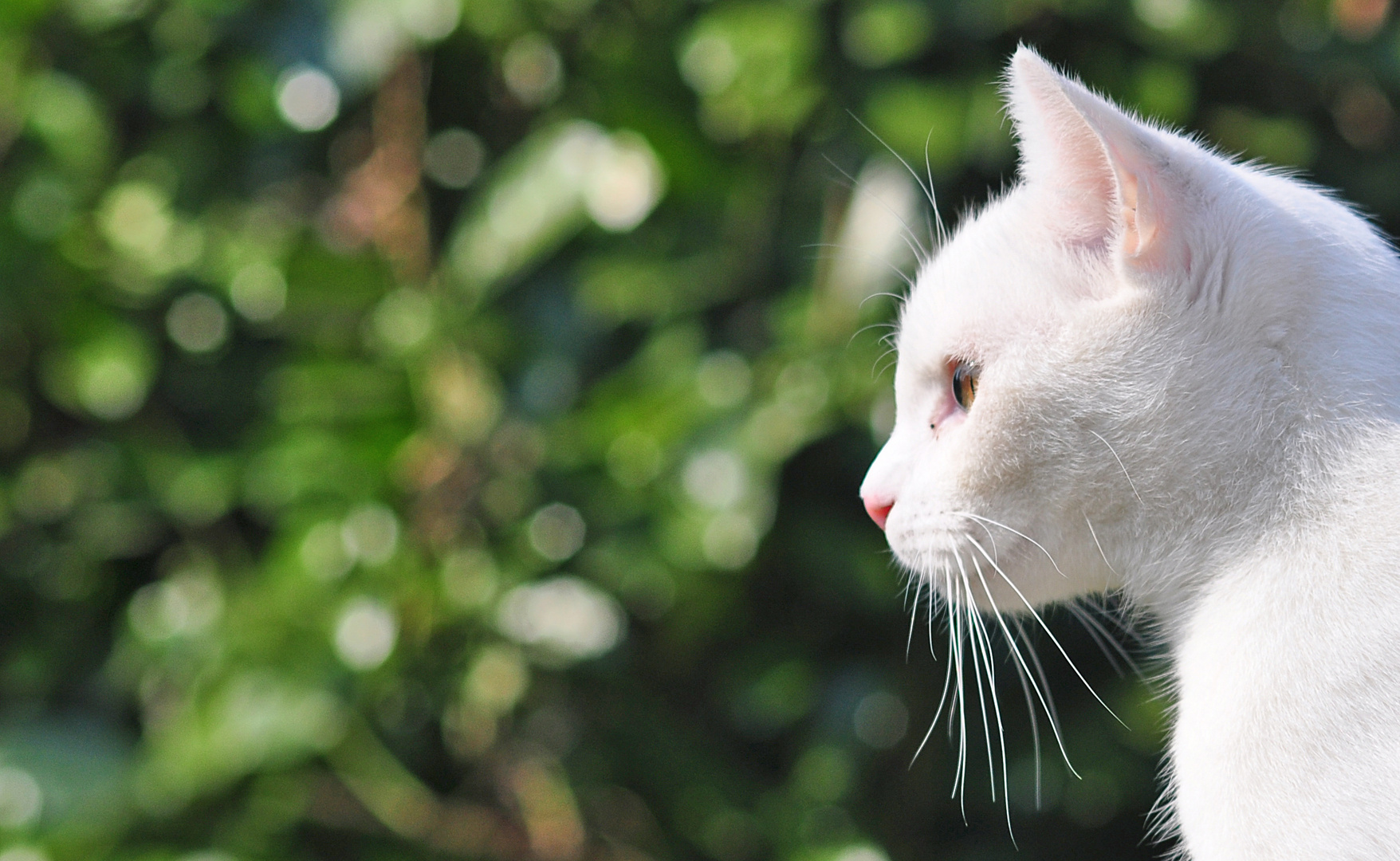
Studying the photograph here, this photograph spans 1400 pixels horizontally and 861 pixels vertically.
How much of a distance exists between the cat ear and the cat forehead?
0.02 m

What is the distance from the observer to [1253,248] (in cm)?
50

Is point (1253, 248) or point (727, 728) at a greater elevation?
point (1253, 248)

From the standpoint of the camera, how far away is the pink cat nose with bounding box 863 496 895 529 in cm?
60

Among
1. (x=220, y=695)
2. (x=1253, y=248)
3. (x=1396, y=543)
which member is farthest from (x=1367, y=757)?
(x=220, y=695)

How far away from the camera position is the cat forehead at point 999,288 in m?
0.54

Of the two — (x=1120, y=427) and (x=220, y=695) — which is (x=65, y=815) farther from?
(x=1120, y=427)

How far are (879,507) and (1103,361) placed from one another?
138 millimetres

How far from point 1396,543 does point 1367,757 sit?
0.27 feet

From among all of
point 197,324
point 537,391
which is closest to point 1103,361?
point 537,391

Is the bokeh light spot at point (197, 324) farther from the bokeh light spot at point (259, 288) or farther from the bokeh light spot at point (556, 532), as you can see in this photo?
the bokeh light spot at point (556, 532)

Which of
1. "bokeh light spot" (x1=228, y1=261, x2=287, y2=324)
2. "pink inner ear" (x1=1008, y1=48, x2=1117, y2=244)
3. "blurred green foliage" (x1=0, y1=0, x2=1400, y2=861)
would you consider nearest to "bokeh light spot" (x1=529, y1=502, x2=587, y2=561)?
"blurred green foliage" (x1=0, y1=0, x2=1400, y2=861)

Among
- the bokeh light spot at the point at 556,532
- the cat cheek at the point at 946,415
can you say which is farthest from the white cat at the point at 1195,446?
the bokeh light spot at the point at 556,532

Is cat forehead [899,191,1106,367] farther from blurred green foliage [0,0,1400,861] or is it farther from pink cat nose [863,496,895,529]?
blurred green foliage [0,0,1400,861]

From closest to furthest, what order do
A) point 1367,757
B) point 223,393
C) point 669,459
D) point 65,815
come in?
1. point 1367,757
2. point 669,459
3. point 65,815
4. point 223,393
